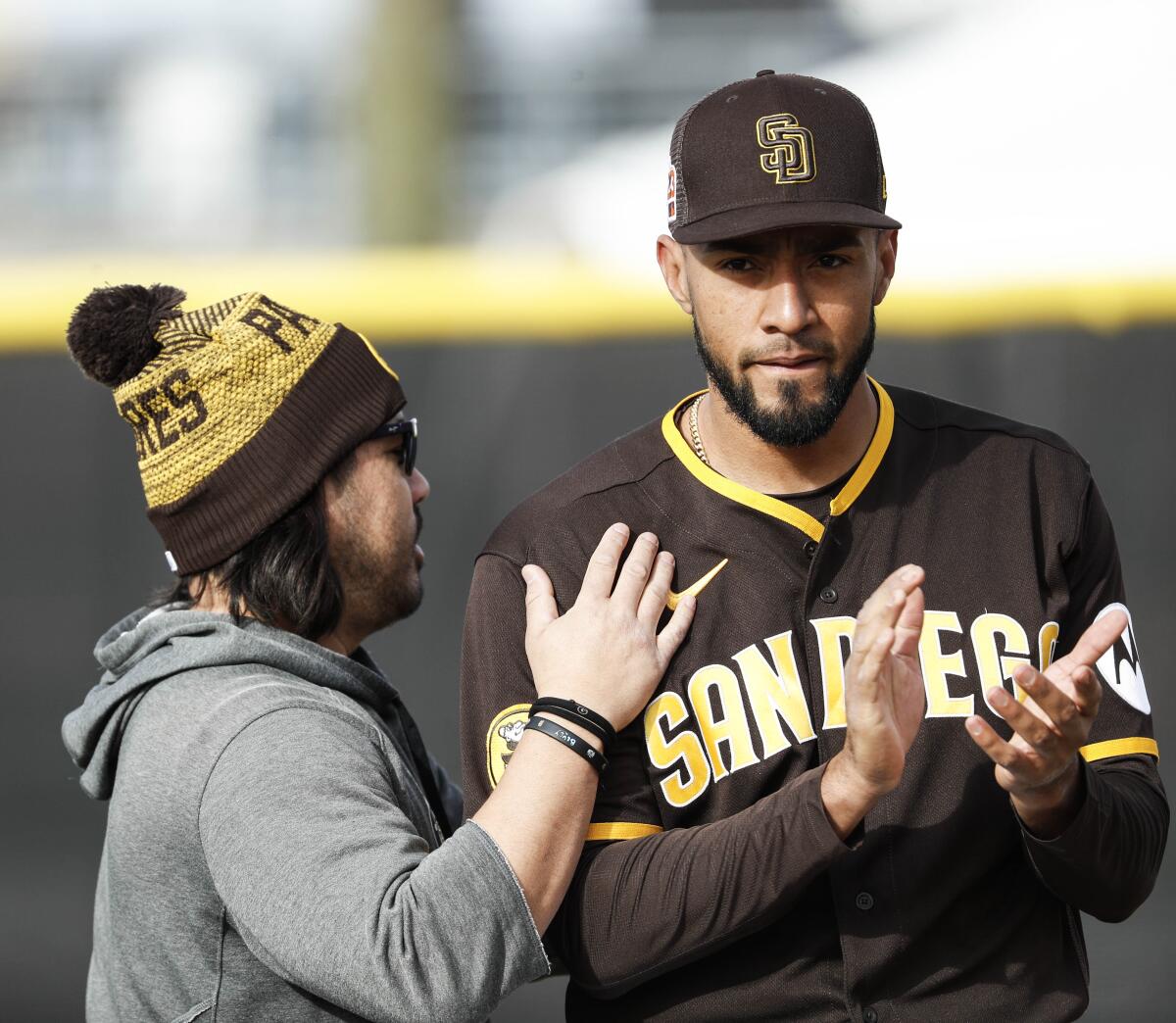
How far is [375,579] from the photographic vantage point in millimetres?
2152

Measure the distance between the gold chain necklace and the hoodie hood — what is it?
58 cm

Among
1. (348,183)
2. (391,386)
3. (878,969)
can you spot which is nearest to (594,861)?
(878,969)

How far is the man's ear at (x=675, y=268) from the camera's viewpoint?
6.73 ft

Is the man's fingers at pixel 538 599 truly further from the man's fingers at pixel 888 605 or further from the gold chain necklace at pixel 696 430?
the man's fingers at pixel 888 605

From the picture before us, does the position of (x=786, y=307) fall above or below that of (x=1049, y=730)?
above

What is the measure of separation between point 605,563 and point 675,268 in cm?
46

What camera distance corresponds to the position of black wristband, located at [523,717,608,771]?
1.76m

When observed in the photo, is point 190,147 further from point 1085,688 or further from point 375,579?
point 1085,688

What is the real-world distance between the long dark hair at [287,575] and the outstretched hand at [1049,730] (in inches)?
36.5

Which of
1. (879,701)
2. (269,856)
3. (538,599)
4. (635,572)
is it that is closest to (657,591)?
(635,572)

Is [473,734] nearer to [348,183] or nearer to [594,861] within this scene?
[594,861]

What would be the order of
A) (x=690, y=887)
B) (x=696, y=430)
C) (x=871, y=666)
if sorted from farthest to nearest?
(x=696, y=430)
(x=690, y=887)
(x=871, y=666)

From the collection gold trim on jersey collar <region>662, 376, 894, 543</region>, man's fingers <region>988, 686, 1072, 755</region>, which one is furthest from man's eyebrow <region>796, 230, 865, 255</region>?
man's fingers <region>988, 686, 1072, 755</region>

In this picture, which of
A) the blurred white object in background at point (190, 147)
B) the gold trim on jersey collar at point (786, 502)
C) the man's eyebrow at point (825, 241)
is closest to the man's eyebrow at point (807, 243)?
the man's eyebrow at point (825, 241)
